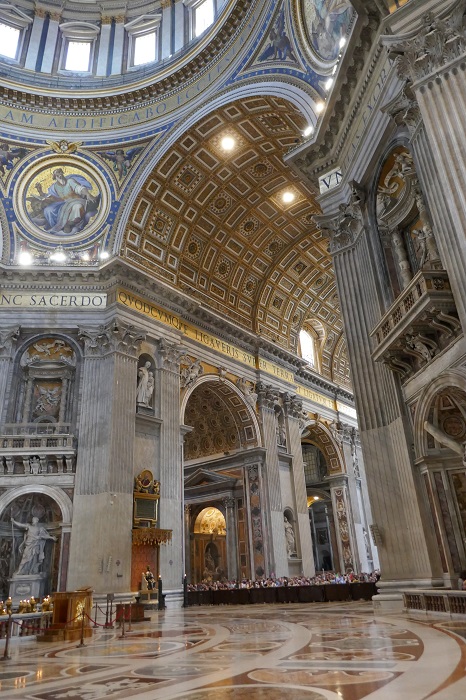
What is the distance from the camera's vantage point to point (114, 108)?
62.4 ft

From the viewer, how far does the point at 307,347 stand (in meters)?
27.5

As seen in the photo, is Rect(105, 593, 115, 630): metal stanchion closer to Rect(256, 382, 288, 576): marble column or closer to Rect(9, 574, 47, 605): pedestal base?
Rect(9, 574, 47, 605): pedestal base

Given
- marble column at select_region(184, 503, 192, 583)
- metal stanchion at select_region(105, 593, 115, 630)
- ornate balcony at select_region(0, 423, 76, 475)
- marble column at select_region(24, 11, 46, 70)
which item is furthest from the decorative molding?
marble column at select_region(24, 11, 46, 70)

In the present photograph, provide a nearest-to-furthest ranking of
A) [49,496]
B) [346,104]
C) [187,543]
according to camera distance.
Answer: [346,104] → [49,496] → [187,543]

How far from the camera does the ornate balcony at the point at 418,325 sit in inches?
298

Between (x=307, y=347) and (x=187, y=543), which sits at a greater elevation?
(x=307, y=347)

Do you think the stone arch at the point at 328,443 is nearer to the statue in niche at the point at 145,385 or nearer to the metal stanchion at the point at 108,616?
the statue in niche at the point at 145,385

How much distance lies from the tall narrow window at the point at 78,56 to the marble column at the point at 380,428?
1395 centimetres

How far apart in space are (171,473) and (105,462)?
2579 mm

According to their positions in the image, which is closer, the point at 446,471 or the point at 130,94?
the point at 446,471

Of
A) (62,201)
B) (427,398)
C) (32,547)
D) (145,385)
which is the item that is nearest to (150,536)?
(32,547)

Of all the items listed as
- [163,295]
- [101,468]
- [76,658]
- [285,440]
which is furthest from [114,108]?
[76,658]

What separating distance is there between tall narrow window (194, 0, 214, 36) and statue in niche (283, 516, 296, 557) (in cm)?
1867

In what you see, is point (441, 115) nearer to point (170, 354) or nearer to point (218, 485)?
point (170, 354)
